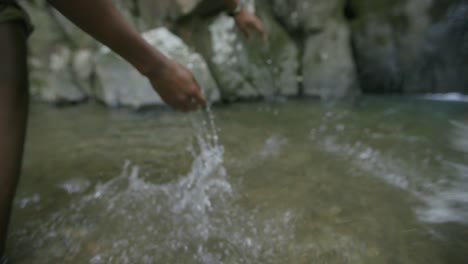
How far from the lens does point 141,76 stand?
4.15m

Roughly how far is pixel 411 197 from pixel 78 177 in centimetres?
219

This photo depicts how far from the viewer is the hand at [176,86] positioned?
1.27 meters

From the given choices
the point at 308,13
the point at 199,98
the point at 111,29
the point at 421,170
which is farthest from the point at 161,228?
the point at 308,13

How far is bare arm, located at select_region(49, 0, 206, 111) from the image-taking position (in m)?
0.97

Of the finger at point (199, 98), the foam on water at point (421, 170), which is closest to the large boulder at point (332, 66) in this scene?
the foam on water at point (421, 170)

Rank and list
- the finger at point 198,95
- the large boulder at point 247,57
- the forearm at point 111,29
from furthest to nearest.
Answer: the large boulder at point 247,57 < the finger at point 198,95 < the forearm at point 111,29

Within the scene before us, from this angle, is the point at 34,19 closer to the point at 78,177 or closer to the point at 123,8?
the point at 123,8

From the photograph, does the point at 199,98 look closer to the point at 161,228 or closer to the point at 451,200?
the point at 161,228

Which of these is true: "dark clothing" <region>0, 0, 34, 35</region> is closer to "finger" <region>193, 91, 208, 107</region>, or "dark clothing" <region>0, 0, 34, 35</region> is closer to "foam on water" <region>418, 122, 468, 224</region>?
"finger" <region>193, 91, 208, 107</region>

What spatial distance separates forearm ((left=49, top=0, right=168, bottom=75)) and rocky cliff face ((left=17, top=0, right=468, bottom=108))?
299 cm

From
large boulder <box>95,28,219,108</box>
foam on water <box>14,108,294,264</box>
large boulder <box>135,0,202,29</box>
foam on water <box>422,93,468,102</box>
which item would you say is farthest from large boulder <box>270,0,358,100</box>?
foam on water <box>14,108,294,264</box>

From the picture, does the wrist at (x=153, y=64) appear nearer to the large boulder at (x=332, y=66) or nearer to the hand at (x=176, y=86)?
the hand at (x=176, y=86)

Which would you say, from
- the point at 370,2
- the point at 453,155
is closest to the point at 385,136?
the point at 453,155

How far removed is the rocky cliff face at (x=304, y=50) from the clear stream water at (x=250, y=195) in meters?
1.54
